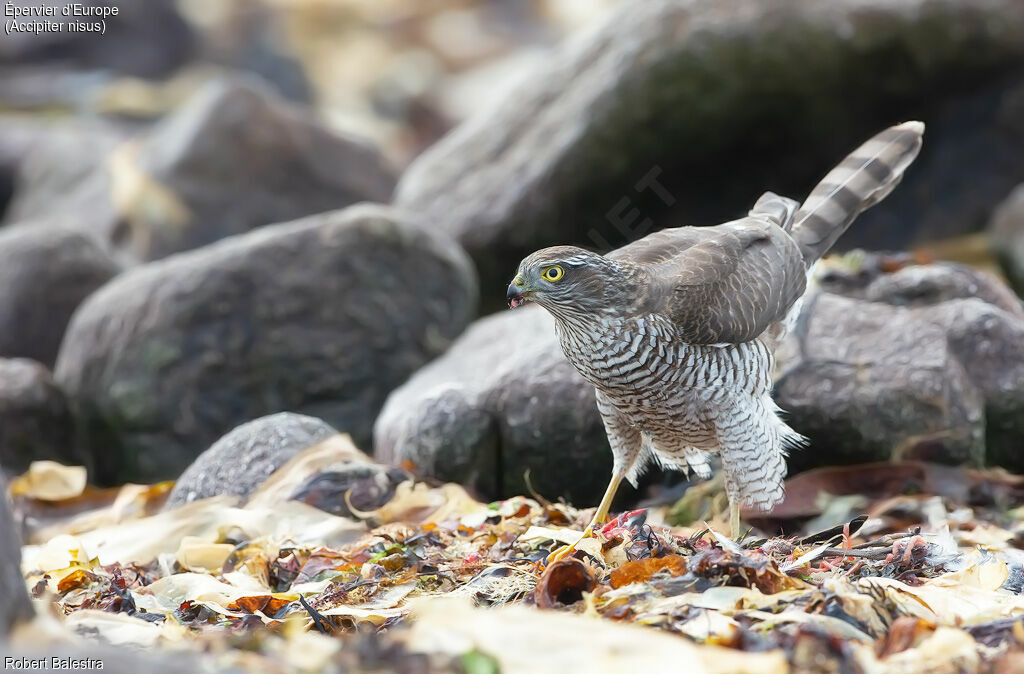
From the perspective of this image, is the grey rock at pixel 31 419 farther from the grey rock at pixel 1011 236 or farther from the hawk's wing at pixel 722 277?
the grey rock at pixel 1011 236

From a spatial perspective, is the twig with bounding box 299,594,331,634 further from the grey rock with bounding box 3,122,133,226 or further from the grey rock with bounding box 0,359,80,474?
the grey rock with bounding box 3,122,133,226

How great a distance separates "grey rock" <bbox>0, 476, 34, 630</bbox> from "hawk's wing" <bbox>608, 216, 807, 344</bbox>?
2.49 m

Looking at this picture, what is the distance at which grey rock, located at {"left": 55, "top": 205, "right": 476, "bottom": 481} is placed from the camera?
7445 millimetres

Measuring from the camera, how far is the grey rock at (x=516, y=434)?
19.6 feet

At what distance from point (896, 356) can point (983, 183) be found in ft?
16.7

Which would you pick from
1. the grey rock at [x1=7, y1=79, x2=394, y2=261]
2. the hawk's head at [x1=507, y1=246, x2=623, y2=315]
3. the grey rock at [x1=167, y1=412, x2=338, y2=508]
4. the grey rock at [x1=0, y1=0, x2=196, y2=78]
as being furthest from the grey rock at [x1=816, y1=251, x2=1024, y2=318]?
the grey rock at [x1=0, y1=0, x2=196, y2=78]

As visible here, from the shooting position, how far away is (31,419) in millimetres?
7637

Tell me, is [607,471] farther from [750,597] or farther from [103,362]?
[103,362]

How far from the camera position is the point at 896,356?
600 cm

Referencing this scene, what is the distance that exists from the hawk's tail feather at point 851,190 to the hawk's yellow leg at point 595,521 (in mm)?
1615

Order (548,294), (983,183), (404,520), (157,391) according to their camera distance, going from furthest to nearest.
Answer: (983,183)
(157,391)
(404,520)
(548,294)

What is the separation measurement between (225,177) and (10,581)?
360 inches

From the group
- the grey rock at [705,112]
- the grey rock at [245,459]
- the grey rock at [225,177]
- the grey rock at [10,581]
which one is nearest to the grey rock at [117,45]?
the grey rock at [225,177]

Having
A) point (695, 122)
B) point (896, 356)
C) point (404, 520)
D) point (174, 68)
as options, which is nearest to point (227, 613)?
point (404, 520)
